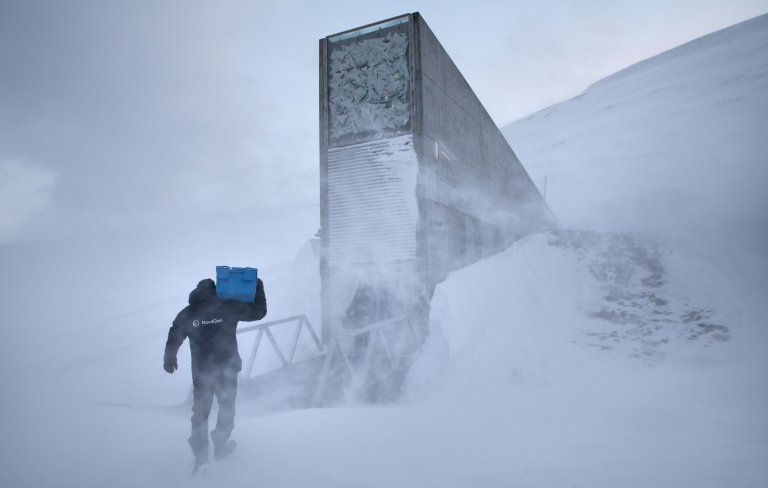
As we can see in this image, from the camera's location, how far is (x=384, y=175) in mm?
8305

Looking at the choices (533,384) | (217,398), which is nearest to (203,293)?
(217,398)

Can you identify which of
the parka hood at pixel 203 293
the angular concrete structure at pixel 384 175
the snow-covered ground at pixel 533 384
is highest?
the angular concrete structure at pixel 384 175

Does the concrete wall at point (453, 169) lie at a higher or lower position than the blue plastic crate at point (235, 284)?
higher

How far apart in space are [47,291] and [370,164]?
3211 centimetres

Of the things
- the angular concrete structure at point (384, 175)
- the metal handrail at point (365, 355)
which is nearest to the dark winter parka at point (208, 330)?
the metal handrail at point (365, 355)

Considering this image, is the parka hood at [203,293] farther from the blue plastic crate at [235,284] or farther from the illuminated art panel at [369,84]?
the illuminated art panel at [369,84]

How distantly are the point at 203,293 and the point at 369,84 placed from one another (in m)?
6.34

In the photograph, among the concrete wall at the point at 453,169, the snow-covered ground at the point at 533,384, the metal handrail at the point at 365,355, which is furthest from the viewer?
the concrete wall at the point at 453,169

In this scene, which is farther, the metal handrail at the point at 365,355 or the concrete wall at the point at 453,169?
the concrete wall at the point at 453,169

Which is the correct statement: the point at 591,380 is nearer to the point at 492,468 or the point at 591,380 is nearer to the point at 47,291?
the point at 492,468

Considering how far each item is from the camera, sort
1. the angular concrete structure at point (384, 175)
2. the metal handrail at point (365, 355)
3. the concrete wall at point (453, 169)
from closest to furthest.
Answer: the metal handrail at point (365, 355) < the angular concrete structure at point (384, 175) < the concrete wall at point (453, 169)

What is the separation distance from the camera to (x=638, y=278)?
832 cm

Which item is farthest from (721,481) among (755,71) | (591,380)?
(755,71)

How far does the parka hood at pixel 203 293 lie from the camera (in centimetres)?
364
